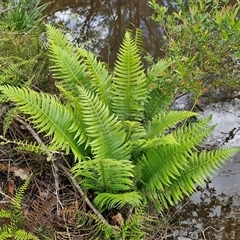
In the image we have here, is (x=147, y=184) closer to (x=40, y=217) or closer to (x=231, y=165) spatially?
(x=40, y=217)

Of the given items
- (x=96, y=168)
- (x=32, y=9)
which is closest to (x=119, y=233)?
(x=96, y=168)

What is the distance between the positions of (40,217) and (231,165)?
6.35ft

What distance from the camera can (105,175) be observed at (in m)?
2.42

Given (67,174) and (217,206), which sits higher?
(67,174)

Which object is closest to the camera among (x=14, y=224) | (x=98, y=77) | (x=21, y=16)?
(x=14, y=224)

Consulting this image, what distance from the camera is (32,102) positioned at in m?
2.40

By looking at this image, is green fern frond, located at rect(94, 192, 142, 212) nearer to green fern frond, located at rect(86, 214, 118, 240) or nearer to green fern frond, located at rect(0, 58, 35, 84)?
green fern frond, located at rect(86, 214, 118, 240)

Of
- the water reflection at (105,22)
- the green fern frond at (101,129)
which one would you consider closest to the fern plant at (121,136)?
the green fern frond at (101,129)

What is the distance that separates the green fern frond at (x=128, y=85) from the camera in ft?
8.86

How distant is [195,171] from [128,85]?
2.77 ft

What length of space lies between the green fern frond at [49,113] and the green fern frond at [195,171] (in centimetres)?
73

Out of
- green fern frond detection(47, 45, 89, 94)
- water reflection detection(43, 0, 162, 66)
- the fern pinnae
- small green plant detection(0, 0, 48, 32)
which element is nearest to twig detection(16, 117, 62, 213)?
green fern frond detection(47, 45, 89, 94)

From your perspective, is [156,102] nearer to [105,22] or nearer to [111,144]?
[111,144]

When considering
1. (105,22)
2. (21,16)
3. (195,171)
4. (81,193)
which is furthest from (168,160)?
(105,22)
